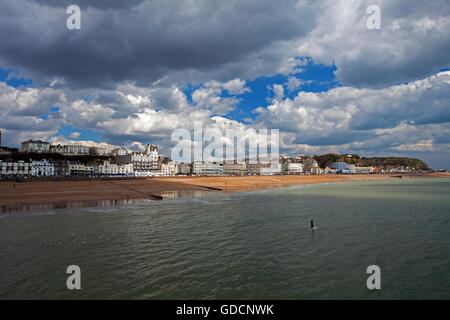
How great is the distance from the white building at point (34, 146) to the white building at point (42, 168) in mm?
57526

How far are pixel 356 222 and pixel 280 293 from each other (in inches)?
501

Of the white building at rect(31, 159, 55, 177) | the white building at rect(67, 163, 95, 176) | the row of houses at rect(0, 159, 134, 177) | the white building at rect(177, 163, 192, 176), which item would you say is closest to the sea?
the white building at rect(31, 159, 55, 177)

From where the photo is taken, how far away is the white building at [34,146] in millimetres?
156375

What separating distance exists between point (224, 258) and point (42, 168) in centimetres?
12802

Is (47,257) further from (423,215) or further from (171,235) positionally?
(423,215)

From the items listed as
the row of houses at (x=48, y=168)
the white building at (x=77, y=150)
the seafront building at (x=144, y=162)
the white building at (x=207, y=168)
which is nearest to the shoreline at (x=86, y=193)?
the row of houses at (x=48, y=168)

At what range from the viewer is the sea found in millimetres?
8070

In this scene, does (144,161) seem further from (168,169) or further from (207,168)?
(207,168)

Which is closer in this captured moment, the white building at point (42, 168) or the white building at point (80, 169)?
the white building at point (42, 168)

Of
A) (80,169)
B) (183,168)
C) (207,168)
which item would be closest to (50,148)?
(80,169)

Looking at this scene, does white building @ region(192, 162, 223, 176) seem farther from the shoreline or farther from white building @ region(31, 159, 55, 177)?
the shoreline

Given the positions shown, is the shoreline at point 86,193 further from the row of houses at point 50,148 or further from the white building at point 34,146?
the row of houses at point 50,148

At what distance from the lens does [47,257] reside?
10.9m
